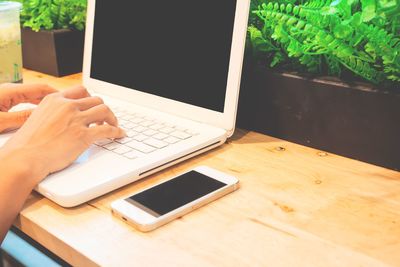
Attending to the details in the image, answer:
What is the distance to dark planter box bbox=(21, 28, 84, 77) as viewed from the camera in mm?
1274

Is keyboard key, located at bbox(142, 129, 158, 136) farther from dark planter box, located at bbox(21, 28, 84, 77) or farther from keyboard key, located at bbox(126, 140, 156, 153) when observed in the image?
dark planter box, located at bbox(21, 28, 84, 77)

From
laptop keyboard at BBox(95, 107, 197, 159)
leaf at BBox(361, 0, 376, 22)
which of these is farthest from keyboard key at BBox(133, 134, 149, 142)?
leaf at BBox(361, 0, 376, 22)

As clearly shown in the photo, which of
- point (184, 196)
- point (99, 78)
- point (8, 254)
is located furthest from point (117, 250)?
point (8, 254)

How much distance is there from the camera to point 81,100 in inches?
30.0

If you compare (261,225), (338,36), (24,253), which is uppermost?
(338,36)

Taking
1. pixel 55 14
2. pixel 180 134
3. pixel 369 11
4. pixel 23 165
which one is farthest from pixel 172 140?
pixel 55 14

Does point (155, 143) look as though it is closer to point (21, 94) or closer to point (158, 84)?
point (158, 84)

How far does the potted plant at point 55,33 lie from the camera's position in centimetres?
127

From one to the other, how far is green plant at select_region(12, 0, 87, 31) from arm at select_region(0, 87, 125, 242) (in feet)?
1.81

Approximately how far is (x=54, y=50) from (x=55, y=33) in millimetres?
46

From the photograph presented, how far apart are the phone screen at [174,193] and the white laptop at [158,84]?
0.17 feet

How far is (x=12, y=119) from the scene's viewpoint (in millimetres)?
820

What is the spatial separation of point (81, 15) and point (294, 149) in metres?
0.77

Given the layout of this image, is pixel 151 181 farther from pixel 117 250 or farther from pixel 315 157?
pixel 315 157
